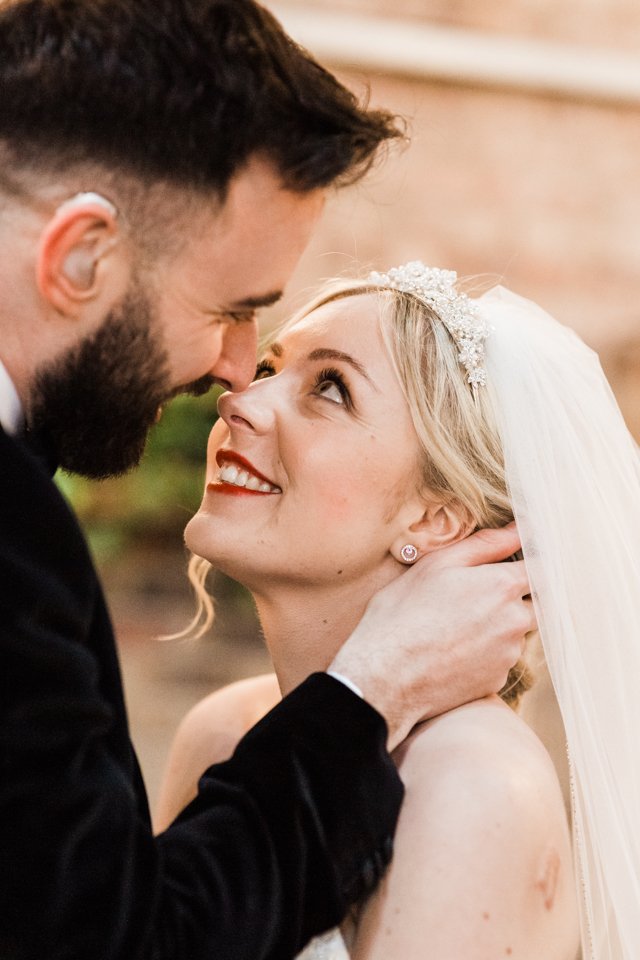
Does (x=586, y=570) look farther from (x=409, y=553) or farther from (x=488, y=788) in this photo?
(x=488, y=788)

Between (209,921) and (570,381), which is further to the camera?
(570,381)

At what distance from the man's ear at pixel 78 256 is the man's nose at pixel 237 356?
30 cm

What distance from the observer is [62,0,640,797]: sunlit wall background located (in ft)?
22.7

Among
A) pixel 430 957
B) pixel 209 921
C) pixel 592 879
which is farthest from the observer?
pixel 592 879

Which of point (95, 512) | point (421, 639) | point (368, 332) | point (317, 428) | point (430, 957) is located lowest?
point (95, 512)

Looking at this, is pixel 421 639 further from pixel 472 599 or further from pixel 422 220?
pixel 422 220

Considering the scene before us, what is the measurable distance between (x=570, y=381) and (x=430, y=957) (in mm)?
1142

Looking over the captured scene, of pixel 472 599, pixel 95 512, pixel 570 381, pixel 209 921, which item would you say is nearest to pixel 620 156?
pixel 95 512

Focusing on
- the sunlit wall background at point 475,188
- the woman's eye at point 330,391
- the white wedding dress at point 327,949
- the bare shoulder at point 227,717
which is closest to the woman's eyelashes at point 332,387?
the woman's eye at point 330,391

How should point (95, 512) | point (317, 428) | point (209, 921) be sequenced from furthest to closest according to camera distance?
point (95, 512) → point (317, 428) → point (209, 921)

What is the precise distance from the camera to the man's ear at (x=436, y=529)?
2312 millimetres

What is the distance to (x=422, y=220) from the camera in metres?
7.16

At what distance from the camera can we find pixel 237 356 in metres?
2.03

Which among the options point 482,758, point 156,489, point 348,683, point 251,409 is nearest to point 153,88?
point 251,409
